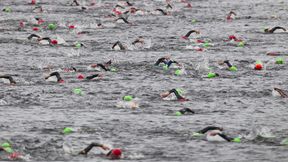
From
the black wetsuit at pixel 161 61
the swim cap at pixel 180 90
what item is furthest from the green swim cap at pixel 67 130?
the black wetsuit at pixel 161 61

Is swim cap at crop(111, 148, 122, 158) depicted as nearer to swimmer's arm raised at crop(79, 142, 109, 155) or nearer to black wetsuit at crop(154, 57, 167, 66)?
swimmer's arm raised at crop(79, 142, 109, 155)

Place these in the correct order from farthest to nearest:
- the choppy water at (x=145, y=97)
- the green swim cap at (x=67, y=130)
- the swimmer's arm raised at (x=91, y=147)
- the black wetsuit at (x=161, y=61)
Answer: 1. the black wetsuit at (x=161, y=61)
2. the green swim cap at (x=67, y=130)
3. the choppy water at (x=145, y=97)
4. the swimmer's arm raised at (x=91, y=147)

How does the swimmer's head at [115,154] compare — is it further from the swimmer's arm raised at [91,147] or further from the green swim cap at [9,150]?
the green swim cap at [9,150]

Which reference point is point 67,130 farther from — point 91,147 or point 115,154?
point 115,154

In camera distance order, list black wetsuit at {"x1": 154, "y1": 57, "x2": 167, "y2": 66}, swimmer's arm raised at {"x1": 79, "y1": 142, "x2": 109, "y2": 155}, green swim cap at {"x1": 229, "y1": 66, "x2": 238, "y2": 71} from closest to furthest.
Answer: swimmer's arm raised at {"x1": 79, "y1": 142, "x2": 109, "y2": 155}, green swim cap at {"x1": 229, "y1": 66, "x2": 238, "y2": 71}, black wetsuit at {"x1": 154, "y1": 57, "x2": 167, "y2": 66}

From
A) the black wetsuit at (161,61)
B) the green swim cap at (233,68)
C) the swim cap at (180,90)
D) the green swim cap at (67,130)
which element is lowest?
the green swim cap at (67,130)

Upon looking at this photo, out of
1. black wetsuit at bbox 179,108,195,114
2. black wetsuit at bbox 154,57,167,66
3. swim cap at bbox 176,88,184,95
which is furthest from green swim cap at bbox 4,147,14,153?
black wetsuit at bbox 154,57,167,66

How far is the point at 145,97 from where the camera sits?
19.1 meters

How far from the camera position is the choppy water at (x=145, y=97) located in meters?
14.7

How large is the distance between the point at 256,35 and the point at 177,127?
13981 mm

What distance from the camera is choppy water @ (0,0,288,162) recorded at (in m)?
14.7

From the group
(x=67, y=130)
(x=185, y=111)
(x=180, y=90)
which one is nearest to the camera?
(x=67, y=130)

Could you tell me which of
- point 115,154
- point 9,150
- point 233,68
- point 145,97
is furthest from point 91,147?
point 233,68

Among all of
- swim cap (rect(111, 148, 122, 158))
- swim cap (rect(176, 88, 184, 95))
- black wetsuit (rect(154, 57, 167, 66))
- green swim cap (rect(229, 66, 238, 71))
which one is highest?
black wetsuit (rect(154, 57, 167, 66))
